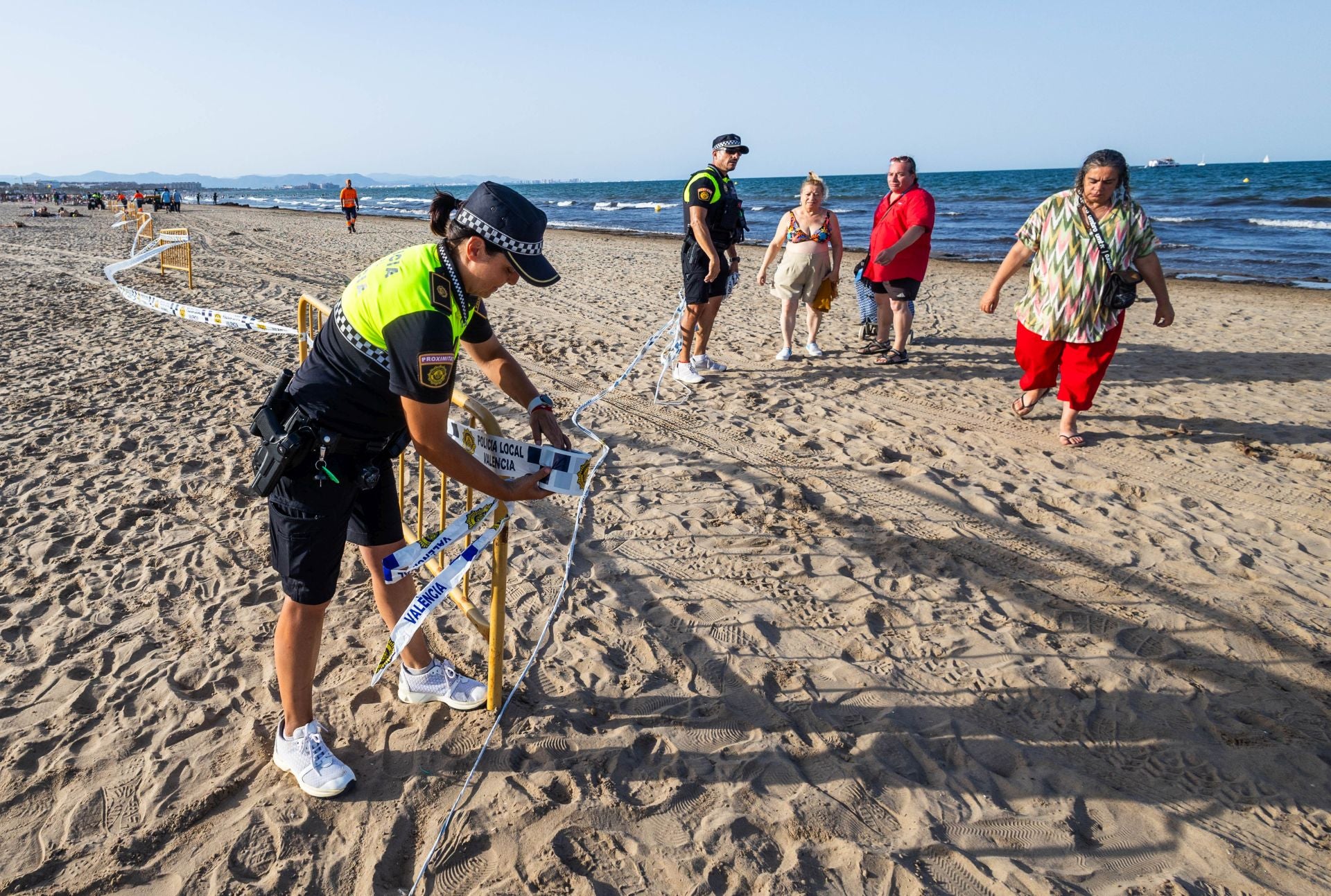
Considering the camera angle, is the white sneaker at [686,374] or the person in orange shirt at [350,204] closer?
the white sneaker at [686,374]

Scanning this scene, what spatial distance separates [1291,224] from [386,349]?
31.1m

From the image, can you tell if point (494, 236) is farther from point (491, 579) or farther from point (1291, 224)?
point (1291, 224)

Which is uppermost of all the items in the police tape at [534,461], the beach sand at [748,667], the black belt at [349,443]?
the black belt at [349,443]

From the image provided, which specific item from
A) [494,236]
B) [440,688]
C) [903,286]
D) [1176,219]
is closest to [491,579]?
[440,688]

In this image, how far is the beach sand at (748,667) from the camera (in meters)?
2.34

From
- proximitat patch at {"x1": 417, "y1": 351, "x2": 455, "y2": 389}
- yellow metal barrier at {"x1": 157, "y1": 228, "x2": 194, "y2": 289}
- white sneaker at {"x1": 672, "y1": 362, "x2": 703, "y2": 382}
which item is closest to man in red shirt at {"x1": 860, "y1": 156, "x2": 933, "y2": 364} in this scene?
white sneaker at {"x1": 672, "y1": 362, "x2": 703, "y2": 382}

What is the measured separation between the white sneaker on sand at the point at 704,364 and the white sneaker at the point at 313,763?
5.05 metres

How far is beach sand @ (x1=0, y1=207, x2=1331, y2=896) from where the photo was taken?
7.68ft

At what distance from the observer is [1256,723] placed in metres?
2.90

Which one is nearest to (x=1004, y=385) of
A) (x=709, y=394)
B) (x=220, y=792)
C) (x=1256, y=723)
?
(x=709, y=394)

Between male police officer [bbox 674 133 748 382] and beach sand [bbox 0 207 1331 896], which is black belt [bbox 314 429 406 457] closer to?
beach sand [bbox 0 207 1331 896]

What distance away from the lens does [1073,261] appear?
500 cm

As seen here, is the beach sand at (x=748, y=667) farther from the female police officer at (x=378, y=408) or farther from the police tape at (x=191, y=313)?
the police tape at (x=191, y=313)

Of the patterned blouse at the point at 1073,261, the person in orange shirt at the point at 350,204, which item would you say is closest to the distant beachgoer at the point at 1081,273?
the patterned blouse at the point at 1073,261
